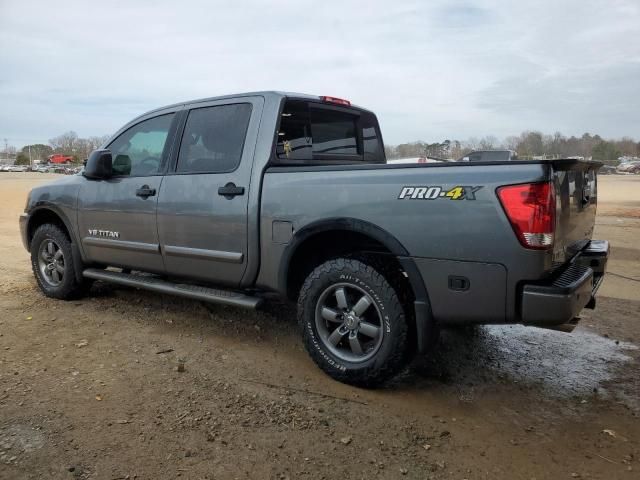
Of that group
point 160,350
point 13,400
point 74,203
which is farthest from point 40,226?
point 13,400

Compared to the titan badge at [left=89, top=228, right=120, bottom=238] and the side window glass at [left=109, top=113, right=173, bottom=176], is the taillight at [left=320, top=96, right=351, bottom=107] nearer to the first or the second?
the side window glass at [left=109, top=113, right=173, bottom=176]

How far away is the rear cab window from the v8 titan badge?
4.02ft

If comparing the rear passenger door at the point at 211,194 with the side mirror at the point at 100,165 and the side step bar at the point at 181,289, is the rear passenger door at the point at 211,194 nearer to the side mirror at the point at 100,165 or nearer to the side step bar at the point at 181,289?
the side step bar at the point at 181,289

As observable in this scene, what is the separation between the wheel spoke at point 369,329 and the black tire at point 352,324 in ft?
0.07

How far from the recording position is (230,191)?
157 inches

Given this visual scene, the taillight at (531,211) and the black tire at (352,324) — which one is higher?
the taillight at (531,211)

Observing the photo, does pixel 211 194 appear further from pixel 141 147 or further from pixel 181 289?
pixel 141 147

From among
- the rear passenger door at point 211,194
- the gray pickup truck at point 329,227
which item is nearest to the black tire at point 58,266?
the gray pickup truck at point 329,227

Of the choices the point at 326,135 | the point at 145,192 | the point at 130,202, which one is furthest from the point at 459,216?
the point at 130,202

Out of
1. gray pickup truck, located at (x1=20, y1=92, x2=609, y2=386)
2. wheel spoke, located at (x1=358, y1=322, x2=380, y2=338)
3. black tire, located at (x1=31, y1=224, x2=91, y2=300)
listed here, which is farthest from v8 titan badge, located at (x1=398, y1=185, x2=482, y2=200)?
black tire, located at (x1=31, y1=224, x2=91, y2=300)

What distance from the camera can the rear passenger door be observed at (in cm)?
400

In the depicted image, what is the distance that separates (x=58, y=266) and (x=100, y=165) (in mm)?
1369

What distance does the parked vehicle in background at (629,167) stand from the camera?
5322 cm

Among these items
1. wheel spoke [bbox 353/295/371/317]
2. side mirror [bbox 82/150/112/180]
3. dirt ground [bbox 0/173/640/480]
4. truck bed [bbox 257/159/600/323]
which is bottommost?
dirt ground [bbox 0/173/640/480]
